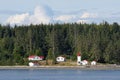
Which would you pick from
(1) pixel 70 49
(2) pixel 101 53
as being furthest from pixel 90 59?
(1) pixel 70 49

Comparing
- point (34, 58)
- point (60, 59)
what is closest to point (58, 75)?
point (60, 59)

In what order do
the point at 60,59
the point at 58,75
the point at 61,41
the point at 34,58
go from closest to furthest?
1. the point at 58,75
2. the point at 60,59
3. the point at 34,58
4. the point at 61,41

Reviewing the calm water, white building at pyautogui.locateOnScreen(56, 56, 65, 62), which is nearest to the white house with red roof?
white building at pyautogui.locateOnScreen(56, 56, 65, 62)

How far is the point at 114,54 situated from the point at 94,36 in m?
12.4

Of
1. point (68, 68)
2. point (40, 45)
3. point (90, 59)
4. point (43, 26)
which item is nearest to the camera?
point (68, 68)

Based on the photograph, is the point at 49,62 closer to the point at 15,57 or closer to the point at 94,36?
the point at 15,57

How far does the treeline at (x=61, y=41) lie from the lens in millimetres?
163250

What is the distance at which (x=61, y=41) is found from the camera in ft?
592

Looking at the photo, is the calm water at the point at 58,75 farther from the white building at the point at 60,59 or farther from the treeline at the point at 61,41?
the treeline at the point at 61,41

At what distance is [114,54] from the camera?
162750 millimetres

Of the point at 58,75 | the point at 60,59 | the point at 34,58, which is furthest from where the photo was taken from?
the point at 34,58

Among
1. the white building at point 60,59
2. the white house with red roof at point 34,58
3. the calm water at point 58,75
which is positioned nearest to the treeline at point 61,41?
the white house with red roof at point 34,58

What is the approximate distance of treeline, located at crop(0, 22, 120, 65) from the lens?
163250 mm

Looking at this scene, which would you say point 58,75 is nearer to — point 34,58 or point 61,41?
point 34,58
